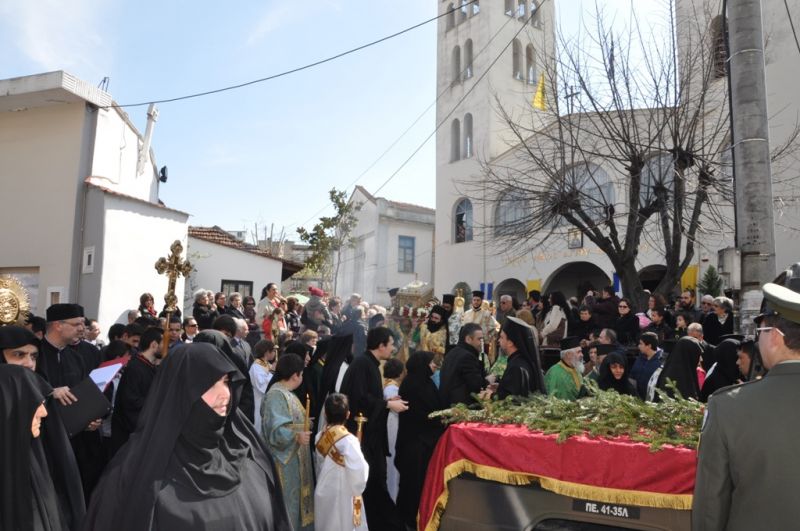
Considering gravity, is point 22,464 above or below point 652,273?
below

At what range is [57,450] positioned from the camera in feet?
14.3

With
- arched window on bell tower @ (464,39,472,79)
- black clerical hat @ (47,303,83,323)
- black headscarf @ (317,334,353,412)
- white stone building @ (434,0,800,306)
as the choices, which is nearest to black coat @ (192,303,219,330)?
black headscarf @ (317,334,353,412)

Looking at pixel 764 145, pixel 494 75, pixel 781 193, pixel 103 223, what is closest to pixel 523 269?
pixel 494 75

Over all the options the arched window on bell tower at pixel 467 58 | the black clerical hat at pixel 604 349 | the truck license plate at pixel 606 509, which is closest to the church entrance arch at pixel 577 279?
the arched window on bell tower at pixel 467 58

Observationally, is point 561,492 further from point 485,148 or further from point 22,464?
point 485,148

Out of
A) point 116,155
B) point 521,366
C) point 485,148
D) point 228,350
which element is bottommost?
point 521,366

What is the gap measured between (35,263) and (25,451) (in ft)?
38.5

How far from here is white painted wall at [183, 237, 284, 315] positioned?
21000mm

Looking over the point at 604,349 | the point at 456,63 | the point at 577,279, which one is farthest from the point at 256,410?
the point at 456,63

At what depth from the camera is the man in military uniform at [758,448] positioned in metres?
2.29

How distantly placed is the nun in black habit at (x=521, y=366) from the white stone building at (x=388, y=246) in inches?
1266

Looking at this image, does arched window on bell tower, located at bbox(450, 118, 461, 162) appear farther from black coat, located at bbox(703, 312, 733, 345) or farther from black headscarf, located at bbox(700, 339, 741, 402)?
black headscarf, located at bbox(700, 339, 741, 402)

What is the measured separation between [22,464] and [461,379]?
3.86 metres

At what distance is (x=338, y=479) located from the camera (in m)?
5.17
